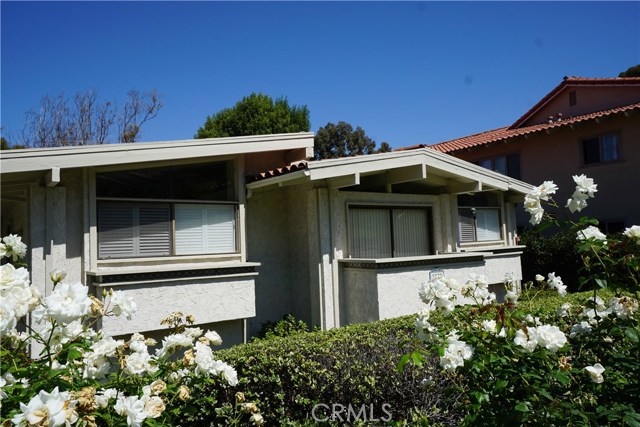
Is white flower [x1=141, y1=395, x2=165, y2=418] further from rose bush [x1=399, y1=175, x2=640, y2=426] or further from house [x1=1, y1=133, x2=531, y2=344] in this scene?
house [x1=1, y1=133, x2=531, y2=344]

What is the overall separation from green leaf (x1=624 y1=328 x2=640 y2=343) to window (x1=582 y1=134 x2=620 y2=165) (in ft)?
51.9

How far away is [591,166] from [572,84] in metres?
4.43

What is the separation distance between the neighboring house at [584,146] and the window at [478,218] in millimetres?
5581

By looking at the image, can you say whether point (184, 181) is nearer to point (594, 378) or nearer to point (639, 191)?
point (594, 378)

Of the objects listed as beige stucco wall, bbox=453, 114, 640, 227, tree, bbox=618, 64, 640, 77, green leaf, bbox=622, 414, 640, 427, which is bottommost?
green leaf, bbox=622, 414, 640, 427

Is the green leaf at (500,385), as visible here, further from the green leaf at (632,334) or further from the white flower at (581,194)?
the white flower at (581,194)

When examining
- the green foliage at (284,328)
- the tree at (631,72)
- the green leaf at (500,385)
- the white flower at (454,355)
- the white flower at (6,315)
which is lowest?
the green foliage at (284,328)

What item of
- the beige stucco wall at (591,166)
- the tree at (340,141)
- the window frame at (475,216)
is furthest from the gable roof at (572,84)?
the tree at (340,141)

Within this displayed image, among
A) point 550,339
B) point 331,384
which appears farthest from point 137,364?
point 550,339

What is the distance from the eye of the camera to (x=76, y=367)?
9.39 ft

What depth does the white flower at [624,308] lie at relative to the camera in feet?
10.4

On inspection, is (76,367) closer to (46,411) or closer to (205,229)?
(46,411)

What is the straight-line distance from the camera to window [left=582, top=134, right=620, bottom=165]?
646 inches

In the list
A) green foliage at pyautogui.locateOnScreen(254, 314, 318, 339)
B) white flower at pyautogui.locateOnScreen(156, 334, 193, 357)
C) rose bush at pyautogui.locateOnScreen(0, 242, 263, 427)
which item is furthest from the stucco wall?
white flower at pyautogui.locateOnScreen(156, 334, 193, 357)
